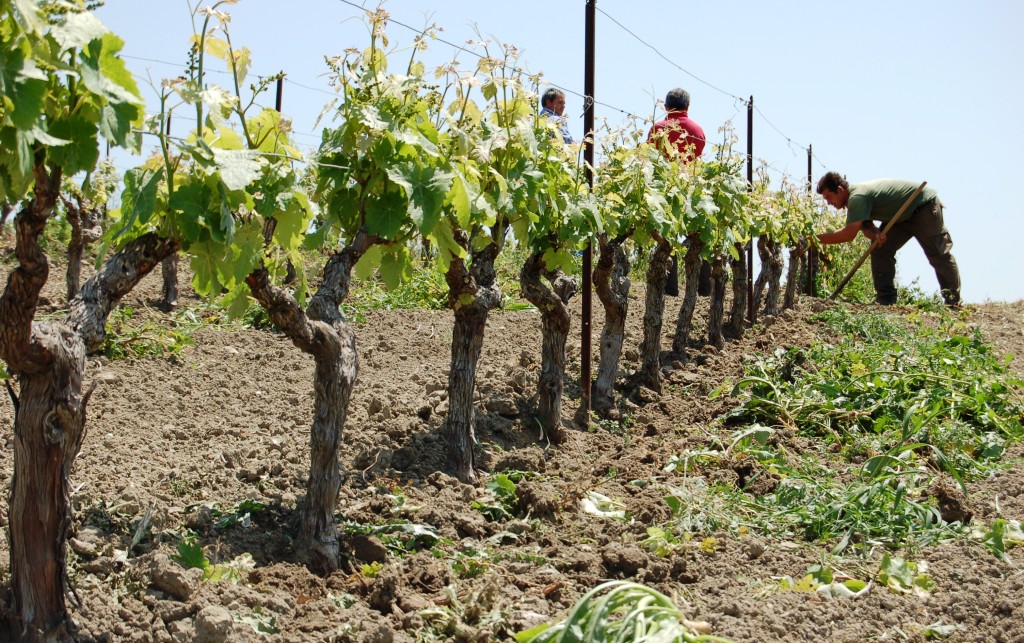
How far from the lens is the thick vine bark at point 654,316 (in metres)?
7.35

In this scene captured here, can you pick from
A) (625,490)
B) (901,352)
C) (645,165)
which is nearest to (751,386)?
(901,352)

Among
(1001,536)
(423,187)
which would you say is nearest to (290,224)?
(423,187)

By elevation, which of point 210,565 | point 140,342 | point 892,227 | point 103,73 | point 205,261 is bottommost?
point 210,565

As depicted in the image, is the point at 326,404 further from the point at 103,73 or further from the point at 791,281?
the point at 791,281

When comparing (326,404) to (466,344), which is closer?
(326,404)

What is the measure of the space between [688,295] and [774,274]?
2984 mm

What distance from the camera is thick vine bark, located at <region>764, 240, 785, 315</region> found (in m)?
10.7

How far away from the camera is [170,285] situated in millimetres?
9078

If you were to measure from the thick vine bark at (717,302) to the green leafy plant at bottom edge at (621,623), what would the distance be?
609 centimetres

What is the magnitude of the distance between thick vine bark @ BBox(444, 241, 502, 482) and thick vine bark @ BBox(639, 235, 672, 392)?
2.31 metres

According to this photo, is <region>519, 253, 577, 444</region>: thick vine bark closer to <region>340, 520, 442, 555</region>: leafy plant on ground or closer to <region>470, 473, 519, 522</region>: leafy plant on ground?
<region>470, 473, 519, 522</region>: leafy plant on ground

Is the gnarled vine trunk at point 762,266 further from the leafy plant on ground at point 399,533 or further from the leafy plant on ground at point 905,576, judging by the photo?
the leafy plant on ground at point 399,533

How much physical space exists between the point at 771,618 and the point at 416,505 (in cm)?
170

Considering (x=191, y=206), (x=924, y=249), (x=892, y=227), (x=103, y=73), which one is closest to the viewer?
(x=103, y=73)
